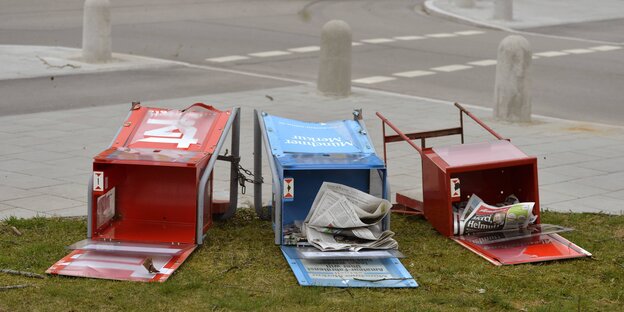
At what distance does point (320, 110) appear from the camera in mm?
13766

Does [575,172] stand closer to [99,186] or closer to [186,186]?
[186,186]

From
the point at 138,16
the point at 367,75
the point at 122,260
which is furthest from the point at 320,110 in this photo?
the point at 138,16

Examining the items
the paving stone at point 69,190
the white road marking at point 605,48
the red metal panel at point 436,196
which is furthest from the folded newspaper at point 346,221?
the white road marking at point 605,48

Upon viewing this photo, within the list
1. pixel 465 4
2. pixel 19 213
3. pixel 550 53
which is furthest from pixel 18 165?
pixel 465 4

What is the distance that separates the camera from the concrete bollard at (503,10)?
2583 centimetres

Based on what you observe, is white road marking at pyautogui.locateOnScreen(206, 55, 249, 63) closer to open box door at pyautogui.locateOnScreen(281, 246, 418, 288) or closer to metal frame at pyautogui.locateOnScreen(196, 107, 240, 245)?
metal frame at pyautogui.locateOnScreen(196, 107, 240, 245)

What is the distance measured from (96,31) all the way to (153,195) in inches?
384

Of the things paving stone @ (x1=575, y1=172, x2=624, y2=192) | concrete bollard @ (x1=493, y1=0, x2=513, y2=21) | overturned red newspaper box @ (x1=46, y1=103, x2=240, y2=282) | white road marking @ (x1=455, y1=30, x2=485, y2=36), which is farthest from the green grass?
concrete bollard @ (x1=493, y1=0, x2=513, y2=21)

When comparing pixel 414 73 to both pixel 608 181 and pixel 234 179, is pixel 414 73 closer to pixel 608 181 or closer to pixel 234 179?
pixel 608 181

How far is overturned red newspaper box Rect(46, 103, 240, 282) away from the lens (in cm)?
680

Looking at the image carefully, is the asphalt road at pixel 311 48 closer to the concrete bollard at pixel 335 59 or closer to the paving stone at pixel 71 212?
the concrete bollard at pixel 335 59

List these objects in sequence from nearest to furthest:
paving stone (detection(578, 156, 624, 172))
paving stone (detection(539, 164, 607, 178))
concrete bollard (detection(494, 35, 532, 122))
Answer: paving stone (detection(539, 164, 607, 178)) < paving stone (detection(578, 156, 624, 172)) < concrete bollard (detection(494, 35, 532, 122))

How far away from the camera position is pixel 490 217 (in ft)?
24.6

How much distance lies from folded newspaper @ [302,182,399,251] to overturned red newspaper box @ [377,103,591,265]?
24.9 inches
